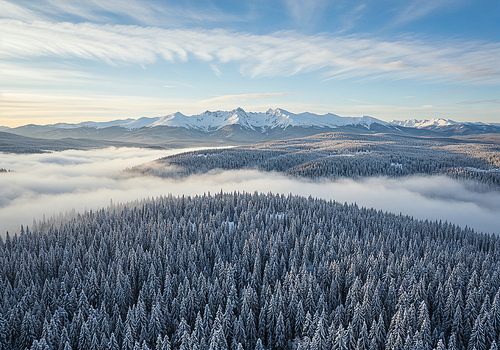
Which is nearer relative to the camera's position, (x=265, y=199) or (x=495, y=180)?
(x=265, y=199)

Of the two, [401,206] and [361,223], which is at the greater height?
[361,223]

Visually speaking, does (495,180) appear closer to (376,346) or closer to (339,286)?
(339,286)

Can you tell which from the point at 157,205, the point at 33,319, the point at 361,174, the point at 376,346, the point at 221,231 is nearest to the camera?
the point at 376,346

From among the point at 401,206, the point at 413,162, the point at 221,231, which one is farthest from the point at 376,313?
the point at 413,162

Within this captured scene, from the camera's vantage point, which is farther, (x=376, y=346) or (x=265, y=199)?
(x=265, y=199)

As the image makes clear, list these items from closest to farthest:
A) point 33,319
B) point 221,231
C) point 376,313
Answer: point 33,319 → point 376,313 → point 221,231

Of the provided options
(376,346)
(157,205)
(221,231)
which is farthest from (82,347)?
(157,205)

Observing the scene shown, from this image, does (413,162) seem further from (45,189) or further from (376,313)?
(45,189)
